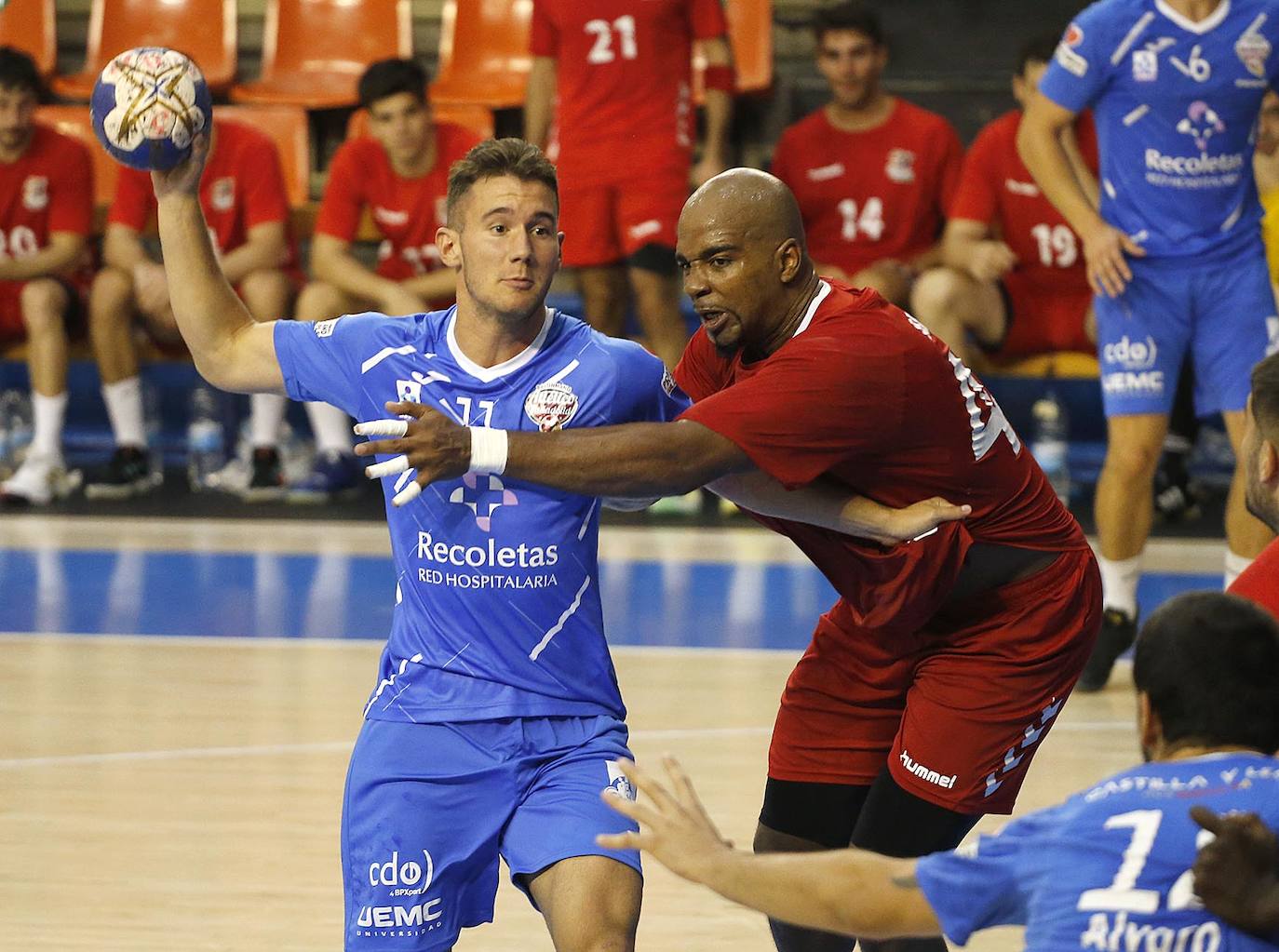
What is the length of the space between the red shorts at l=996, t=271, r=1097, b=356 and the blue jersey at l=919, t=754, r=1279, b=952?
7.01 meters

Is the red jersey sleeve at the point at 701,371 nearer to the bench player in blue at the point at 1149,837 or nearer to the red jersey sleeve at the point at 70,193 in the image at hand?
the bench player in blue at the point at 1149,837

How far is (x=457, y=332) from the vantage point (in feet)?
11.7

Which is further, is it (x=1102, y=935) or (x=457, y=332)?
(x=457, y=332)

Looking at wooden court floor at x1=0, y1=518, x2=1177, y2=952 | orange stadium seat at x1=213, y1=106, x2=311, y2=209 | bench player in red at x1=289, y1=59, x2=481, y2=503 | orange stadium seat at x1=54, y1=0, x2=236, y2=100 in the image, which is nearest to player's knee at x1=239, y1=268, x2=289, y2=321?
bench player in red at x1=289, y1=59, x2=481, y2=503

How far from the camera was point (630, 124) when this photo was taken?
8.98 m

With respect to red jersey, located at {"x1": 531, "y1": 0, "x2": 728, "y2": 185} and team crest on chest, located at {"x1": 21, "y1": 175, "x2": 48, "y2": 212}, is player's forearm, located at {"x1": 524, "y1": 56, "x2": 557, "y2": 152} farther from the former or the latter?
team crest on chest, located at {"x1": 21, "y1": 175, "x2": 48, "y2": 212}

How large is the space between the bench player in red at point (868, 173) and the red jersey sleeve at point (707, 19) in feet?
1.82

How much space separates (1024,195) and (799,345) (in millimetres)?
6144

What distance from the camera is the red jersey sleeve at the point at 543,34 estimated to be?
356 inches

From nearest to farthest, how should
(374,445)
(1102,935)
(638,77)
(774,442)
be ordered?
(1102,935) < (374,445) < (774,442) < (638,77)

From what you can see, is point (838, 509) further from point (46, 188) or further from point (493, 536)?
point (46, 188)

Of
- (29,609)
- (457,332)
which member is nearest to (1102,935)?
(457,332)

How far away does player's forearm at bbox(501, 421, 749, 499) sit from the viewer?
3137mm

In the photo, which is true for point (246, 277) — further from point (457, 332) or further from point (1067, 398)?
point (457, 332)
